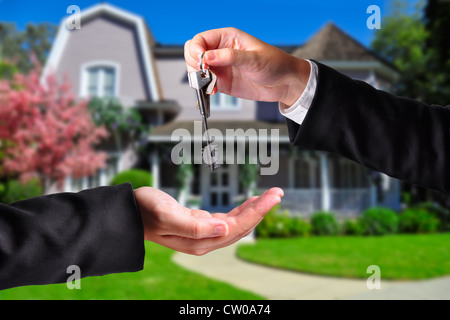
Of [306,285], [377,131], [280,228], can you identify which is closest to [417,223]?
[280,228]

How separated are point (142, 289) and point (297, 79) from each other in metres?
4.06

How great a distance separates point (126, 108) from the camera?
12.1m

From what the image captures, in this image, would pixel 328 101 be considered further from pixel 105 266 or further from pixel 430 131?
pixel 105 266

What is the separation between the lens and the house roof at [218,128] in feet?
37.2

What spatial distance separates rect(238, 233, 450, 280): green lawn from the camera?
6160 millimetres

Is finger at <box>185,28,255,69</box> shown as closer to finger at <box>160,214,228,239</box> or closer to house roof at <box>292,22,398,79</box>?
finger at <box>160,214,228,239</box>

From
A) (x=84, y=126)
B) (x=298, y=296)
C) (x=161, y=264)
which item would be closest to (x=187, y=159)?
(x=84, y=126)

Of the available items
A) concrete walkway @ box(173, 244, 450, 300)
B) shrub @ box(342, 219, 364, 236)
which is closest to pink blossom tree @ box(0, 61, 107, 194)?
concrete walkway @ box(173, 244, 450, 300)

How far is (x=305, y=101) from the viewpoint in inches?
58.7

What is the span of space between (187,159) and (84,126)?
3.01 m

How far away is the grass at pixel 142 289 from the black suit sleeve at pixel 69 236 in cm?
359

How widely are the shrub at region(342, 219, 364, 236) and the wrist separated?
30.9 feet

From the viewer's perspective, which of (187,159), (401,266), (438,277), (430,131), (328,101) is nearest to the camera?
(328,101)
